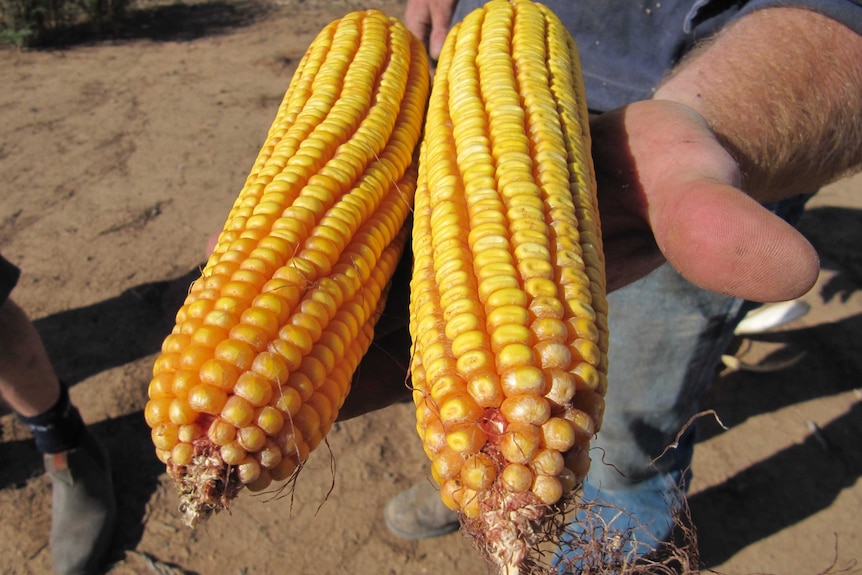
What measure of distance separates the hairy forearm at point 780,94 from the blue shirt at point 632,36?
0.28 m

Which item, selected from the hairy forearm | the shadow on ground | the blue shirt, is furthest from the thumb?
the shadow on ground

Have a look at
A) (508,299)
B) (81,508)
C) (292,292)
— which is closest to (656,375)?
(508,299)

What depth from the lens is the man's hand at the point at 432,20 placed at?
11.5 ft

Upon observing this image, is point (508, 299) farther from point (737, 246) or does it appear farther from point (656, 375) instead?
point (656, 375)

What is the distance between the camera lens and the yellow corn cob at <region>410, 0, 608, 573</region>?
4.28ft

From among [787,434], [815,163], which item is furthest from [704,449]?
[815,163]

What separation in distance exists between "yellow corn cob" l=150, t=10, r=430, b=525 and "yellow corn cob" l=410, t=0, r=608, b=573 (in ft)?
0.71

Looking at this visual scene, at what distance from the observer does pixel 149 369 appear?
4570 mm

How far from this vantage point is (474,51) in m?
2.28

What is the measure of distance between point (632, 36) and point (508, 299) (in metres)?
1.91

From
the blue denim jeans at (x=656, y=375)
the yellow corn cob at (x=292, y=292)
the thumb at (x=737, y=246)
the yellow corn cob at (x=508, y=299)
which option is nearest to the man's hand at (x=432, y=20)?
the yellow corn cob at (x=292, y=292)

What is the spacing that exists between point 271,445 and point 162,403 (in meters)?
0.27

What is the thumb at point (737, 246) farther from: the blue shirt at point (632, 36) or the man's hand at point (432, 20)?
the man's hand at point (432, 20)

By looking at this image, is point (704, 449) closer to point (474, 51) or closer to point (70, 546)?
point (474, 51)
